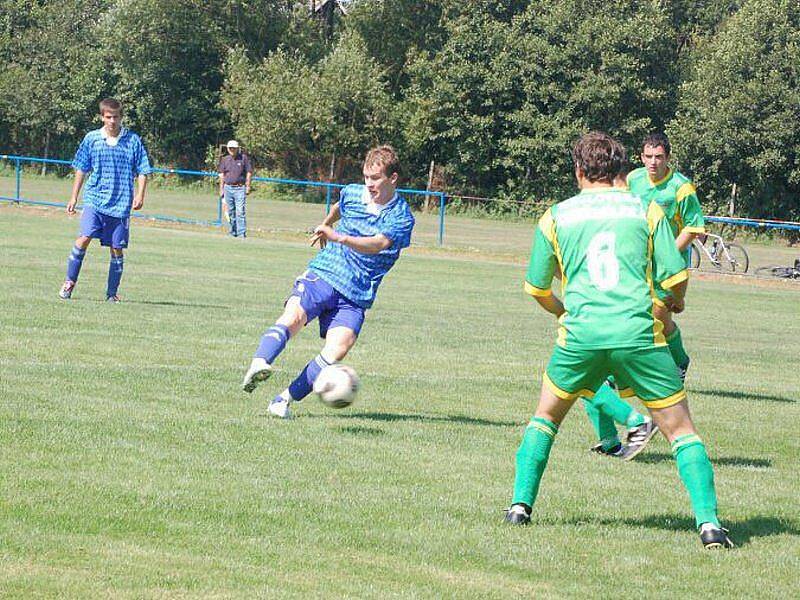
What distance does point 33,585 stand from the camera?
452 centimetres

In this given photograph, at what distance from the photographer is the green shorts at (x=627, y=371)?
19.0 feet

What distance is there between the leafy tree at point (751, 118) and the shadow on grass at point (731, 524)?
3841cm

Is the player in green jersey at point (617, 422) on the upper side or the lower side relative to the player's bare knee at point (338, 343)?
lower

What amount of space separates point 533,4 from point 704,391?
4146 centimetres

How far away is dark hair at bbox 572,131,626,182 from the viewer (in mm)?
5883

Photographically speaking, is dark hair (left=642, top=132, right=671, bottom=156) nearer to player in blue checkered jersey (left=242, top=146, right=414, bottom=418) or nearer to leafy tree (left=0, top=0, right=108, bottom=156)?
player in blue checkered jersey (left=242, top=146, right=414, bottom=418)

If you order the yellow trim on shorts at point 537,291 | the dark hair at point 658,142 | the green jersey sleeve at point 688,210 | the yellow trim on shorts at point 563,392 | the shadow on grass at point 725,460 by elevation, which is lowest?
the shadow on grass at point 725,460

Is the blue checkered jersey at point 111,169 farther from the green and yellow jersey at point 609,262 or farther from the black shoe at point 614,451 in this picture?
the green and yellow jersey at point 609,262

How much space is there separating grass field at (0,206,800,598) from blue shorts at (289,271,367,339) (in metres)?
0.66

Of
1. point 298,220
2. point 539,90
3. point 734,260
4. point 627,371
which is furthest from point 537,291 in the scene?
point 539,90

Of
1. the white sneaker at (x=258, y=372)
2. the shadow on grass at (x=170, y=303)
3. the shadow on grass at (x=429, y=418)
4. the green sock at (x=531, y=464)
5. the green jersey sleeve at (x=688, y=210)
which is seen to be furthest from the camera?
the shadow on grass at (x=170, y=303)

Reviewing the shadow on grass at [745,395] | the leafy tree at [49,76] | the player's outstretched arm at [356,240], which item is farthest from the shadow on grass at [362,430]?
the leafy tree at [49,76]

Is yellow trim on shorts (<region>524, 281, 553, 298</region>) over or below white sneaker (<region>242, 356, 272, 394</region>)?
over

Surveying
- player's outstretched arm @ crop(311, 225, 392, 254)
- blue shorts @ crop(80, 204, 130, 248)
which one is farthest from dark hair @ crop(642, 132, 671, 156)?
blue shorts @ crop(80, 204, 130, 248)
